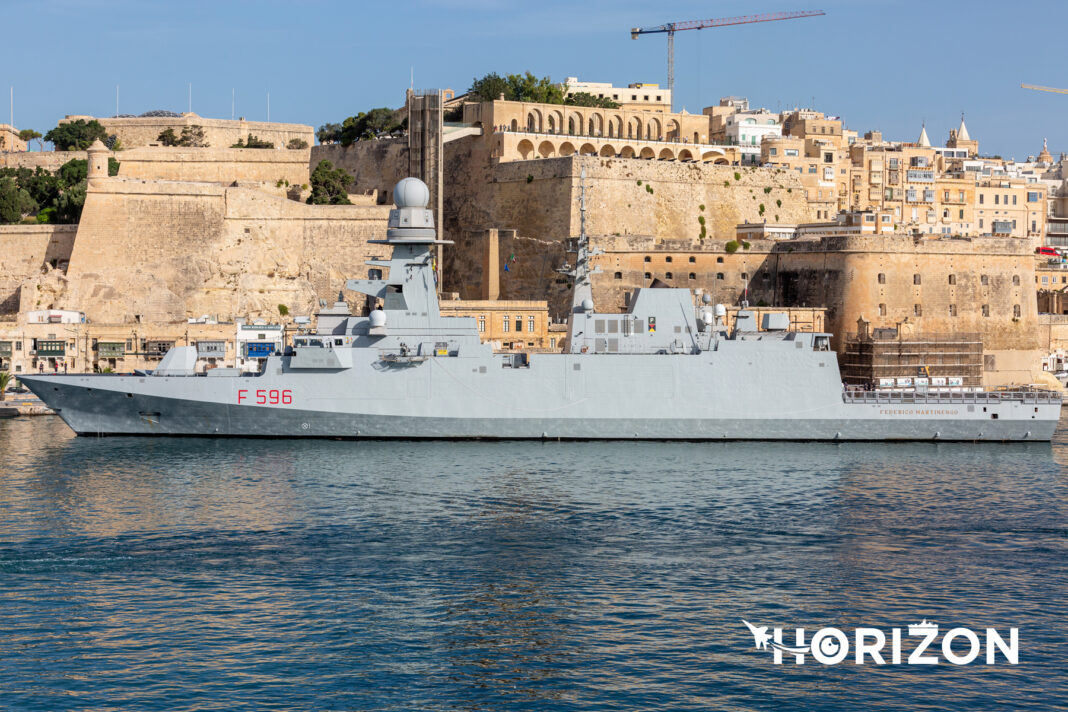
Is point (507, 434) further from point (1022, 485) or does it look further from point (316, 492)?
point (1022, 485)

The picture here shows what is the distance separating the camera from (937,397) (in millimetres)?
29438

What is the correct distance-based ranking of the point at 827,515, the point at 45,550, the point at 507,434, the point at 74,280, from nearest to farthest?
the point at 45,550 → the point at 827,515 → the point at 507,434 → the point at 74,280

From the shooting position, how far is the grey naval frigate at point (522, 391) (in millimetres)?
27875

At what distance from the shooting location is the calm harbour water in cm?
1298

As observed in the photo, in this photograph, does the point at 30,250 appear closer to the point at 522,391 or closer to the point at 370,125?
the point at 370,125

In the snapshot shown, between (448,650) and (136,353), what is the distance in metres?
26.2

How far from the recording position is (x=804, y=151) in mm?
55281

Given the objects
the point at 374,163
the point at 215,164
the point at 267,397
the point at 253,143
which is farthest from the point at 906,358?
the point at 253,143

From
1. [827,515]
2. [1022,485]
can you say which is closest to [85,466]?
[827,515]

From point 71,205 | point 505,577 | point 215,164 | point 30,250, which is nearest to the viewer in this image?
point 505,577

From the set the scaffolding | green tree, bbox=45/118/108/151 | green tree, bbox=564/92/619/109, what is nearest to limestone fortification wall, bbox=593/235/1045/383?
the scaffolding

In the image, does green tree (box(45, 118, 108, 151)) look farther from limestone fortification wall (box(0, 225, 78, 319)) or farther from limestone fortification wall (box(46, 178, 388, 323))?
limestone fortification wall (box(46, 178, 388, 323))

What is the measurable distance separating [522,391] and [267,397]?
19.0 feet

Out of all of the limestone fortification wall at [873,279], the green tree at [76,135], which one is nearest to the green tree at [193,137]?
the green tree at [76,135]
